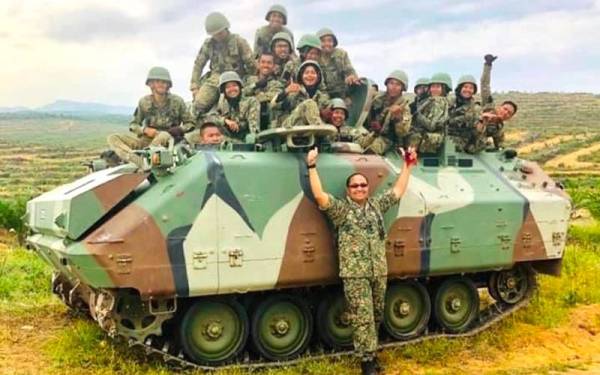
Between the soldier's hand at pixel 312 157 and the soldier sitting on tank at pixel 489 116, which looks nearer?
the soldier's hand at pixel 312 157

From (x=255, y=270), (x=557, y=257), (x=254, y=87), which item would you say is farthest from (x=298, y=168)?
(x=557, y=257)

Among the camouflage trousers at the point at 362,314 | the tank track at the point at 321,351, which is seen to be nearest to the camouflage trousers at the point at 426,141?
the tank track at the point at 321,351

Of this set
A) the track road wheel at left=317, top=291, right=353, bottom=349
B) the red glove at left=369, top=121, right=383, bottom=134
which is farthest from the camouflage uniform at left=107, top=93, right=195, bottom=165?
the track road wheel at left=317, top=291, right=353, bottom=349

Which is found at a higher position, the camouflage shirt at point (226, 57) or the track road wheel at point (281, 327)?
the camouflage shirt at point (226, 57)

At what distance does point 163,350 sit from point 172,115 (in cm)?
328

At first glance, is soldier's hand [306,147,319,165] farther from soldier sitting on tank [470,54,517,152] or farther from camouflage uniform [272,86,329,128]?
soldier sitting on tank [470,54,517,152]

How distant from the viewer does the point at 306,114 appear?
8.84 metres

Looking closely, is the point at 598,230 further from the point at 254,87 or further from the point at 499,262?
the point at 254,87

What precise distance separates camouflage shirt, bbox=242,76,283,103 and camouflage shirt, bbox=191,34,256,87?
44.5 inches

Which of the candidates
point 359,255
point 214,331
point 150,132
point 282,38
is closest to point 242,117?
point 150,132

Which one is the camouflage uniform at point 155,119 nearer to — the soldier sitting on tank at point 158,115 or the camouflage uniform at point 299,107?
the soldier sitting on tank at point 158,115

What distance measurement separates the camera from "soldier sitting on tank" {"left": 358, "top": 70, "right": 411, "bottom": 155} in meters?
9.63

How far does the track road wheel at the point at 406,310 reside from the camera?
361 inches

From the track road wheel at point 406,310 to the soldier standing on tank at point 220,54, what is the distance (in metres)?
3.88
